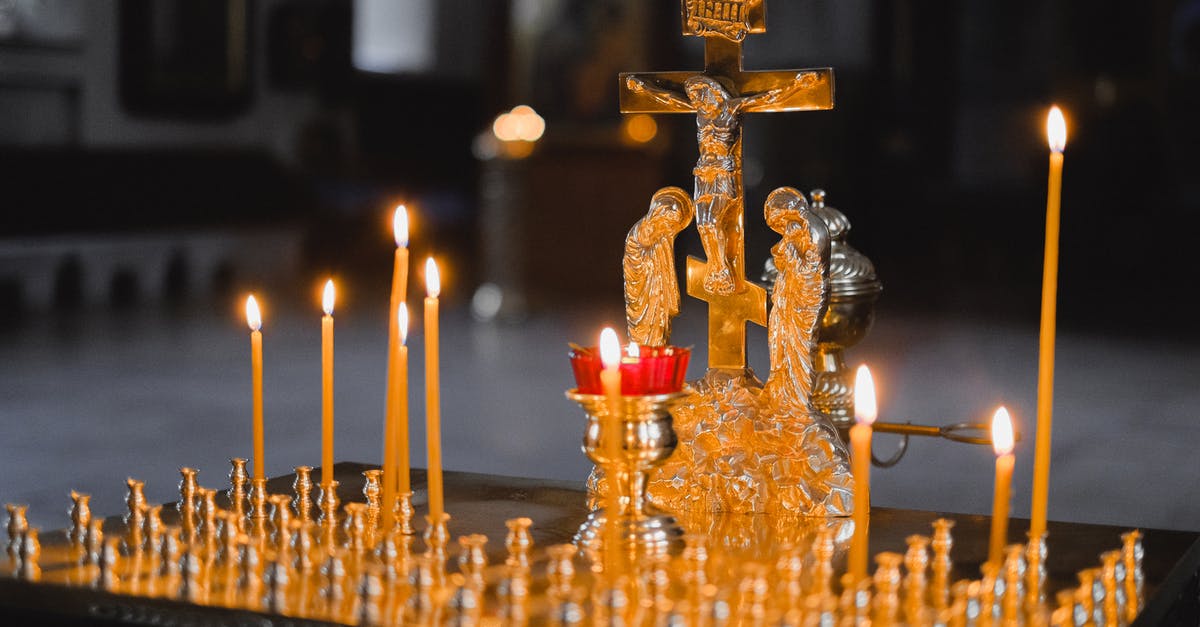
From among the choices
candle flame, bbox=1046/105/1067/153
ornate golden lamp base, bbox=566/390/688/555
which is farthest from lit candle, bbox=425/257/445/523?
candle flame, bbox=1046/105/1067/153

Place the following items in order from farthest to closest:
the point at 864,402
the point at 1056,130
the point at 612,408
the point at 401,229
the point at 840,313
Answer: the point at 840,313 → the point at 401,229 → the point at 1056,130 → the point at 612,408 → the point at 864,402

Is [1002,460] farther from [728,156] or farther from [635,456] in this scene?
[728,156]

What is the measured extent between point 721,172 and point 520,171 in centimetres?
747

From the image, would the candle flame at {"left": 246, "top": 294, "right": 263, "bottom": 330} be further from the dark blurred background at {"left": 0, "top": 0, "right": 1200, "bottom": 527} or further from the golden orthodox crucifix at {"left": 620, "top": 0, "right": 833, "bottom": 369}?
the dark blurred background at {"left": 0, "top": 0, "right": 1200, "bottom": 527}

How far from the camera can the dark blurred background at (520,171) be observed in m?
7.21

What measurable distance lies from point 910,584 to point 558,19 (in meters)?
8.88

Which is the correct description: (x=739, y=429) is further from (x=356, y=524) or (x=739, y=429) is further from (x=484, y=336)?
(x=484, y=336)

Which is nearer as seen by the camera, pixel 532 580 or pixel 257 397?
pixel 532 580

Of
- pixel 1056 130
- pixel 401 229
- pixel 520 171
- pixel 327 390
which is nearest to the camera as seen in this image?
pixel 1056 130

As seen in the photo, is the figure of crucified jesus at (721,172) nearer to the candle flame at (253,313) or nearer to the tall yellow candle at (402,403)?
the tall yellow candle at (402,403)

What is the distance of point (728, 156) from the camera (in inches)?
66.5

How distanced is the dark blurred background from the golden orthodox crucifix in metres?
4.26

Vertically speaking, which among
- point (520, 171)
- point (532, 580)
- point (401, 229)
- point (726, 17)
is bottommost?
point (532, 580)

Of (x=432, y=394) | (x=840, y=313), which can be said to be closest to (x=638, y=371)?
(x=432, y=394)
